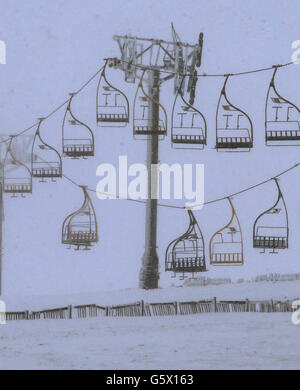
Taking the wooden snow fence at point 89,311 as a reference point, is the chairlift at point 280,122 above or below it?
above

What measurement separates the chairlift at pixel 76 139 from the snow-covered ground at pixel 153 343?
1.05m

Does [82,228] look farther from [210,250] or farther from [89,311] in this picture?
[210,250]

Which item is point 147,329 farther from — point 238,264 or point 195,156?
point 195,156

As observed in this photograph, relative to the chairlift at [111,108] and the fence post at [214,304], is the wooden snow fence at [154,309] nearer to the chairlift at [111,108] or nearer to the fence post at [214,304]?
the fence post at [214,304]

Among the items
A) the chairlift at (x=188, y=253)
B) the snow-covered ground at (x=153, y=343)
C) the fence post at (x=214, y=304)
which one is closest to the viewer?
the snow-covered ground at (x=153, y=343)

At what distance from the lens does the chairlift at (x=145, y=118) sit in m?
4.55

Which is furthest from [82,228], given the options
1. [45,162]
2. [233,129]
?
[233,129]

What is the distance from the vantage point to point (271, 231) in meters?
4.59

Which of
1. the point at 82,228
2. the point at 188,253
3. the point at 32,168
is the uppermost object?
the point at 32,168

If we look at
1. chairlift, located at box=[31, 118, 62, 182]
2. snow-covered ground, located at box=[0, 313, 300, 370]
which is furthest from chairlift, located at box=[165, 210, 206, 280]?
chairlift, located at box=[31, 118, 62, 182]

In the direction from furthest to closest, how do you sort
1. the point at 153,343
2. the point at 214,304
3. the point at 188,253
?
the point at 214,304
the point at 188,253
the point at 153,343

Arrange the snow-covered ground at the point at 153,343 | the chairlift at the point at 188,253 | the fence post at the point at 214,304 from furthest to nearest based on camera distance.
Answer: the fence post at the point at 214,304
the chairlift at the point at 188,253
the snow-covered ground at the point at 153,343

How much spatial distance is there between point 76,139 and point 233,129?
101cm

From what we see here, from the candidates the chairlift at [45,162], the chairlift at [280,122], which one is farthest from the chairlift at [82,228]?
the chairlift at [280,122]
